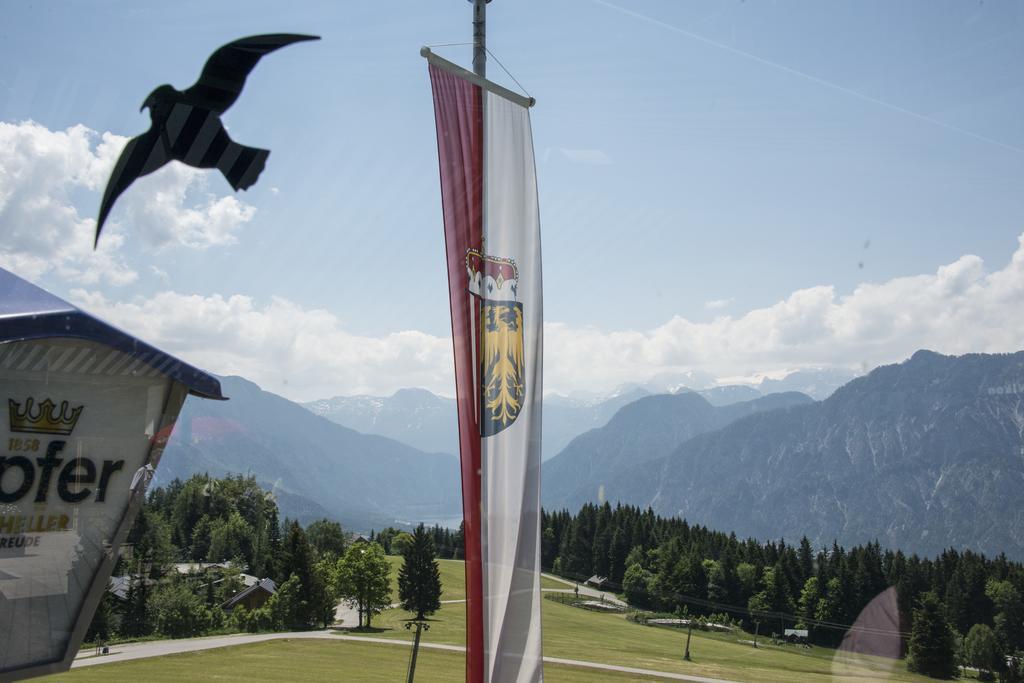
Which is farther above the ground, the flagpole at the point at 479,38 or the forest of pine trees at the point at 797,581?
the flagpole at the point at 479,38

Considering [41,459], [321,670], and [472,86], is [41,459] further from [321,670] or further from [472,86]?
[321,670]

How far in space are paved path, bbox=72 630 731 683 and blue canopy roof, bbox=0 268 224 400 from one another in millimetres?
14588

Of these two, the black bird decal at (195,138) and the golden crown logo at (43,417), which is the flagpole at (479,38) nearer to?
the black bird decal at (195,138)

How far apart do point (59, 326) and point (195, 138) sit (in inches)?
55.8

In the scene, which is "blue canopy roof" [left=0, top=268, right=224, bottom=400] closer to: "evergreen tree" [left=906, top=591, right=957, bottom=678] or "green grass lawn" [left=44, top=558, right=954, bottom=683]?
"green grass lawn" [left=44, top=558, right=954, bottom=683]

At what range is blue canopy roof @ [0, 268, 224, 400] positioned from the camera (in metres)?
3.88

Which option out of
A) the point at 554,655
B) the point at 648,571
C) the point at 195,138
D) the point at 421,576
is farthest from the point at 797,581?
the point at 195,138

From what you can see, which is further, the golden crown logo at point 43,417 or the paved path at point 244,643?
the paved path at point 244,643

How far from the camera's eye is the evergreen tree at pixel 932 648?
2077 inches

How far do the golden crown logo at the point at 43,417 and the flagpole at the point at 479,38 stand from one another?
4967mm

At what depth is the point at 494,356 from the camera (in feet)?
23.9

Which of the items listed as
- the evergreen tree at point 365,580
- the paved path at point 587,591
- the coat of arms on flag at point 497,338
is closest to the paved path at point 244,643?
the evergreen tree at point 365,580

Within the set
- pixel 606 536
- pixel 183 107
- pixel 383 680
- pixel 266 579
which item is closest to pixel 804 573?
pixel 606 536

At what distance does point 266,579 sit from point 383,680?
2304 centimetres
